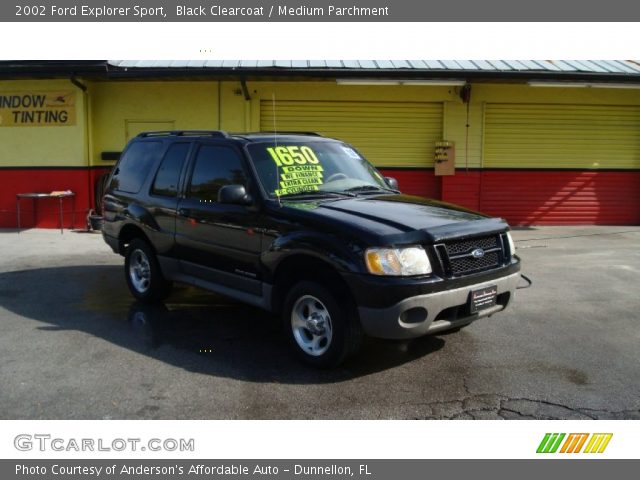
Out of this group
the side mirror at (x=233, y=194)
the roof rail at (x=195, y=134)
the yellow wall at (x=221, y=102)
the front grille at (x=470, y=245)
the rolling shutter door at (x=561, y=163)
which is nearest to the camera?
the front grille at (x=470, y=245)

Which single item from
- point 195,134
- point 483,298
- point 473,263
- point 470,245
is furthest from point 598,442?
point 195,134

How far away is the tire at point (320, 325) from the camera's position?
4.43m

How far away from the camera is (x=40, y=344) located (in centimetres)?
534

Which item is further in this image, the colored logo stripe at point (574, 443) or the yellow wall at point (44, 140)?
the yellow wall at point (44, 140)

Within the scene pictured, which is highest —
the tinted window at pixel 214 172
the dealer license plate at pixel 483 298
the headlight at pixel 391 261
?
the tinted window at pixel 214 172

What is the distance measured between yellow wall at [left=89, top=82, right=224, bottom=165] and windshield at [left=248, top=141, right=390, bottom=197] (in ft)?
26.4

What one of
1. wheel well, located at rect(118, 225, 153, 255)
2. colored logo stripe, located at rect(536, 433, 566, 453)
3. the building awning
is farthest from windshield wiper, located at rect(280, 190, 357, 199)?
the building awning

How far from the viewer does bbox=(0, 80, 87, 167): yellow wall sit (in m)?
12.9

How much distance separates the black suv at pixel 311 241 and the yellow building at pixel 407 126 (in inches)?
271

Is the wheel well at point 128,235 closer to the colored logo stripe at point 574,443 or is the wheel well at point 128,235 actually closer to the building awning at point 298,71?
the colored logo stripe at point 574,443

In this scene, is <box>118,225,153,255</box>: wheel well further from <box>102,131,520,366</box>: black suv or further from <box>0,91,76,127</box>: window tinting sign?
<box>0,91,76,127</box>: window tinting sign

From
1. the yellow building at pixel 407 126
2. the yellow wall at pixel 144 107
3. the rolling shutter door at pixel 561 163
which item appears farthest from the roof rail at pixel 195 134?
the rolling shutter door at pixel 561 163

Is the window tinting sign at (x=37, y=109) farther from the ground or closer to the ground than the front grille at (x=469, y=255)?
farther from the ground

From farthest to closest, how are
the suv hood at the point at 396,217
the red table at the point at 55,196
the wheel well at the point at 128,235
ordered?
the red table at the point at 55,196
the wheel well at the point at 128,235
the suv hood at the point at 396,217
